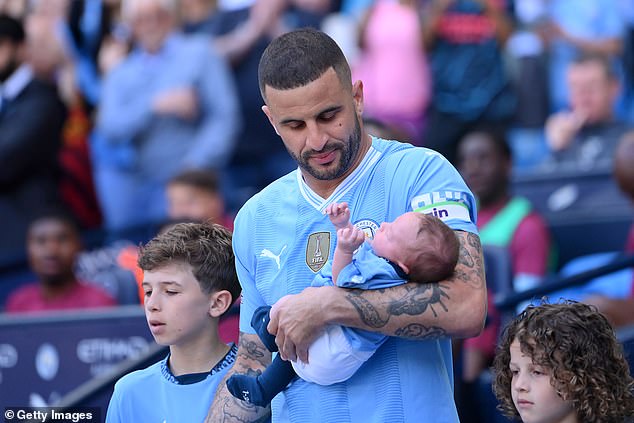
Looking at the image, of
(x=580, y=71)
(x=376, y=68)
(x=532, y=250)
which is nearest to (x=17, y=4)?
(x=376, y=68)

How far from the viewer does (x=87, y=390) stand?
5.69 m

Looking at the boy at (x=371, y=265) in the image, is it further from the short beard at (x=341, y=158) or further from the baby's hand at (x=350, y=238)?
the short beard at (x=341, y=158)

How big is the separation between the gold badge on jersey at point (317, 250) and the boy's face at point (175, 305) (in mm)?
730

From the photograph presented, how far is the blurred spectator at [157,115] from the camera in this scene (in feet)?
30.9

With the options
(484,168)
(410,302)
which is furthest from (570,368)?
(484,168)

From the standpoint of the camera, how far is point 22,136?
9.62m

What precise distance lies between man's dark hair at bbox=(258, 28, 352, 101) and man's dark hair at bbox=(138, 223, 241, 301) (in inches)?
31.7

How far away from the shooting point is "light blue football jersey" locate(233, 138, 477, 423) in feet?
10.8

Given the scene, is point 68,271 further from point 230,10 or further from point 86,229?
point 230,10

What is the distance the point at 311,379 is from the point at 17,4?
8109 mm

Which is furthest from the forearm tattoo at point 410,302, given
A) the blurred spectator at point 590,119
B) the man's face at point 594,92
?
the man's face at point 594,92

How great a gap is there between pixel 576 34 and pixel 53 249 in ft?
14.3

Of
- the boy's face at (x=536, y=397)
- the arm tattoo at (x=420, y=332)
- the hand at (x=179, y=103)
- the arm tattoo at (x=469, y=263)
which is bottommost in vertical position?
the boy's face at (x=536, y=397)

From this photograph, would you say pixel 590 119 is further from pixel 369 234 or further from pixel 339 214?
pixel 339 214
